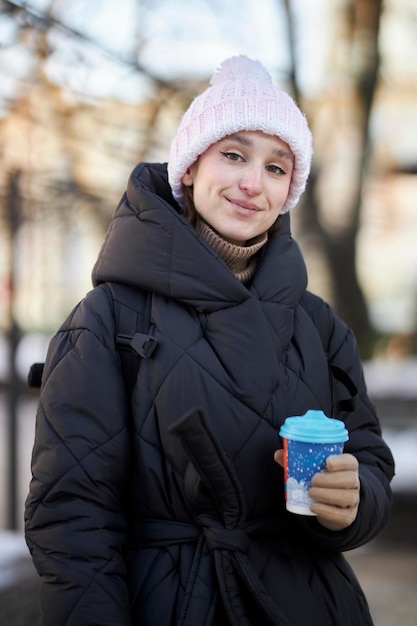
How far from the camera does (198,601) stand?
163cm

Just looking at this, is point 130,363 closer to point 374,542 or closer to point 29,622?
point 29,622

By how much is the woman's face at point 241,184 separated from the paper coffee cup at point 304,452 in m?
0.48

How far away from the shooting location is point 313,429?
62.6 inches

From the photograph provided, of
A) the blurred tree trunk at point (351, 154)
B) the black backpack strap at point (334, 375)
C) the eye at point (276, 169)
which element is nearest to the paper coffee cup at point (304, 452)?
the black backpack strap at point (334, 375)

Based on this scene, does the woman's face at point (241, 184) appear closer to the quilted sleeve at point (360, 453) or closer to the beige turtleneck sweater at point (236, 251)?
the beige turtleneck sweater at point (236, 251)

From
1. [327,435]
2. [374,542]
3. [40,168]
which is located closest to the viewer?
[327,435]

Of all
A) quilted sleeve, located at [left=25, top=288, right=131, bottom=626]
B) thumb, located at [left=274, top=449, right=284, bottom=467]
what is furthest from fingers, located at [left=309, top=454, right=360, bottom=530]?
quilted sleeve, located at [left=25, top=288, right=131, bottom=626]

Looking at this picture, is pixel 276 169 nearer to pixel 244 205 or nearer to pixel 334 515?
pixel 244 205

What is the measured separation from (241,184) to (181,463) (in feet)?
2.01

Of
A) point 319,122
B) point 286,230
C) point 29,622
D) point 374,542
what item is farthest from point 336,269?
point 286,230

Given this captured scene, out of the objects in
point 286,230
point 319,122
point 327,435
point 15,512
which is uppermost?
point 319,122

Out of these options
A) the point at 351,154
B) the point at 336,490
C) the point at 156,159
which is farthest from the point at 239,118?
the point at 351,154

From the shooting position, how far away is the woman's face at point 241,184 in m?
1.84

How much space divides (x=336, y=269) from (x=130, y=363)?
750cm
